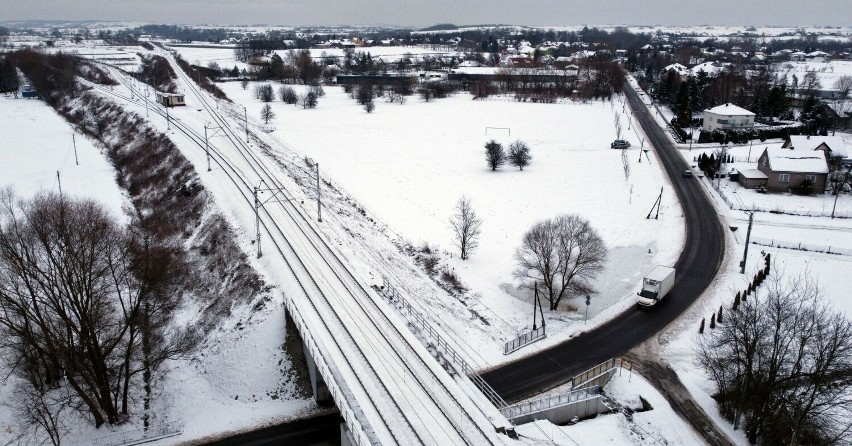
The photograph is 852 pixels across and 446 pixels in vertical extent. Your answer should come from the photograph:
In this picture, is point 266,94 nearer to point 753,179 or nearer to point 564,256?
point 753,179

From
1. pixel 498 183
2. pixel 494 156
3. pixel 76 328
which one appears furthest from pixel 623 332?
pixel 494 156

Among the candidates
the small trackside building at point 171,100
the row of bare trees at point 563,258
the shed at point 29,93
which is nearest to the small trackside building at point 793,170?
the row of bare trees at point 563,258

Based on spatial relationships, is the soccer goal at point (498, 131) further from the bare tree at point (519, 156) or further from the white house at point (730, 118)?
the white house at point (730, 118)

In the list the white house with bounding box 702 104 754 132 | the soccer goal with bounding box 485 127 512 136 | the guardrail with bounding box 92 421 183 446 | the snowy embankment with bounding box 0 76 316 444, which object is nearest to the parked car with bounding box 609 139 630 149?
the soccer goal with bounding box 485 127 512 136

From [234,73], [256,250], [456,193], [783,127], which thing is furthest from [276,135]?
[234,73]

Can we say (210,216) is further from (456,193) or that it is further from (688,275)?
(688,275)

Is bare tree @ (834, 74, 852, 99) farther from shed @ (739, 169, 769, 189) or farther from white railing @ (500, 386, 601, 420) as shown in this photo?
white railing @ (500, 386, 601, 420)
